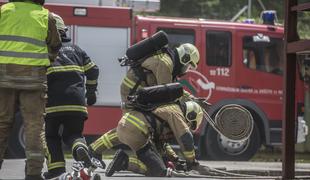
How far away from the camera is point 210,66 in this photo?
42.3 feet

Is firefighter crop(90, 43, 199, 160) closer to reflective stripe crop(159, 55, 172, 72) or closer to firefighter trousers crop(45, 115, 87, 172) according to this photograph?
reflective stripe crop(159, 55, 172, 72)

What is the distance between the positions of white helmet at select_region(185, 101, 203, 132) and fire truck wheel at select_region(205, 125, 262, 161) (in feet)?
16.1

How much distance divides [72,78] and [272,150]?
8.91 m

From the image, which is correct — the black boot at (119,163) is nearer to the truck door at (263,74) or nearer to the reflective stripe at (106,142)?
the reflective stripe at (106,142)

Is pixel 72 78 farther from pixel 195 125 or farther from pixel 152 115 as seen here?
Result: pixel 195 125

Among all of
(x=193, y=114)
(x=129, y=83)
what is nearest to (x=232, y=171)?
(x=129, y=83)

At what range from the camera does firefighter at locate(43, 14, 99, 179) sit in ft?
22.9

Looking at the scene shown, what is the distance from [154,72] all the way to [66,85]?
4.23ft

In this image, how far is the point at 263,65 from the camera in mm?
13234

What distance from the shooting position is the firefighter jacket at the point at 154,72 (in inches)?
312

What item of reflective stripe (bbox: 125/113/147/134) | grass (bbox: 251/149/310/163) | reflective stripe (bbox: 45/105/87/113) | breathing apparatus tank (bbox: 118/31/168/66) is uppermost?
breathing apparatus tank (bbox: 118/31/168/66)

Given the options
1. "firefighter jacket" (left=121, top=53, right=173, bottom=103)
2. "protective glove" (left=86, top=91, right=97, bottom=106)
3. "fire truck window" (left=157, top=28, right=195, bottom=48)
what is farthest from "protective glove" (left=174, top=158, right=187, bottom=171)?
"fire truck window" (left=157, top=28, right=195, bottom=48)

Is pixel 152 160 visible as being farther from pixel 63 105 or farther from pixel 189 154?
pixel 63 105

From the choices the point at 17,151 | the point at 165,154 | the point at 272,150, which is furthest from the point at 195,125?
the point at 272,150
